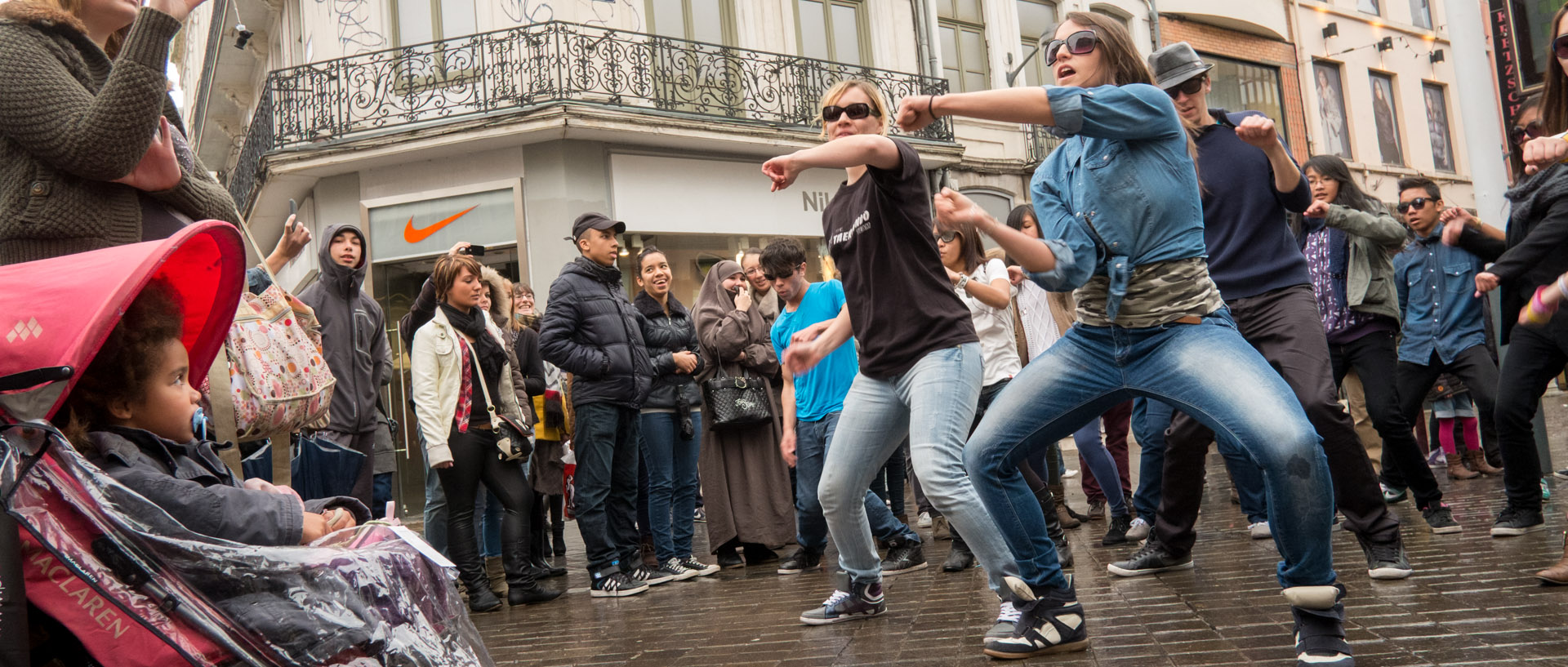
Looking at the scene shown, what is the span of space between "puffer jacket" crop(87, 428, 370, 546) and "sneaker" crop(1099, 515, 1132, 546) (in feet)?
18.1

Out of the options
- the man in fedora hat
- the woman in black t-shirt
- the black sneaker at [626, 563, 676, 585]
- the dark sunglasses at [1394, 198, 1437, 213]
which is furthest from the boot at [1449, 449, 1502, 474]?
the woman in black t-shirt

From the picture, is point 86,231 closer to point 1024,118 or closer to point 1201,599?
point 1024,118

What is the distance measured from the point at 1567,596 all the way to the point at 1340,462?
0.94 metres

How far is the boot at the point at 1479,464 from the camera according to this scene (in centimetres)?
962

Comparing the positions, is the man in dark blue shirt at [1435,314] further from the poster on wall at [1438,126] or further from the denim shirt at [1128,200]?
the poster on wall at [1438,126]

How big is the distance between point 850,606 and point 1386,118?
99.1 ft

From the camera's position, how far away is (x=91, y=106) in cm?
289

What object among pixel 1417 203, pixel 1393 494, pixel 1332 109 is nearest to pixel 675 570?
pixel 1393 494

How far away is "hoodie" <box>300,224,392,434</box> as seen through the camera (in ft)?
22.9

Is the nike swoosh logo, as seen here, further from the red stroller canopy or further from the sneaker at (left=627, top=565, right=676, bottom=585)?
the red stroller canopy

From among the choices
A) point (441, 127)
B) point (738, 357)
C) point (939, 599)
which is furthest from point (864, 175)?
point (441, 127)

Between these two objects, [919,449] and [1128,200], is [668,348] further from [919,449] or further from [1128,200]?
[1128,200]

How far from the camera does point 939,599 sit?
576 centimetres

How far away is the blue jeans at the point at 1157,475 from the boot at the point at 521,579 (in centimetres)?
355
